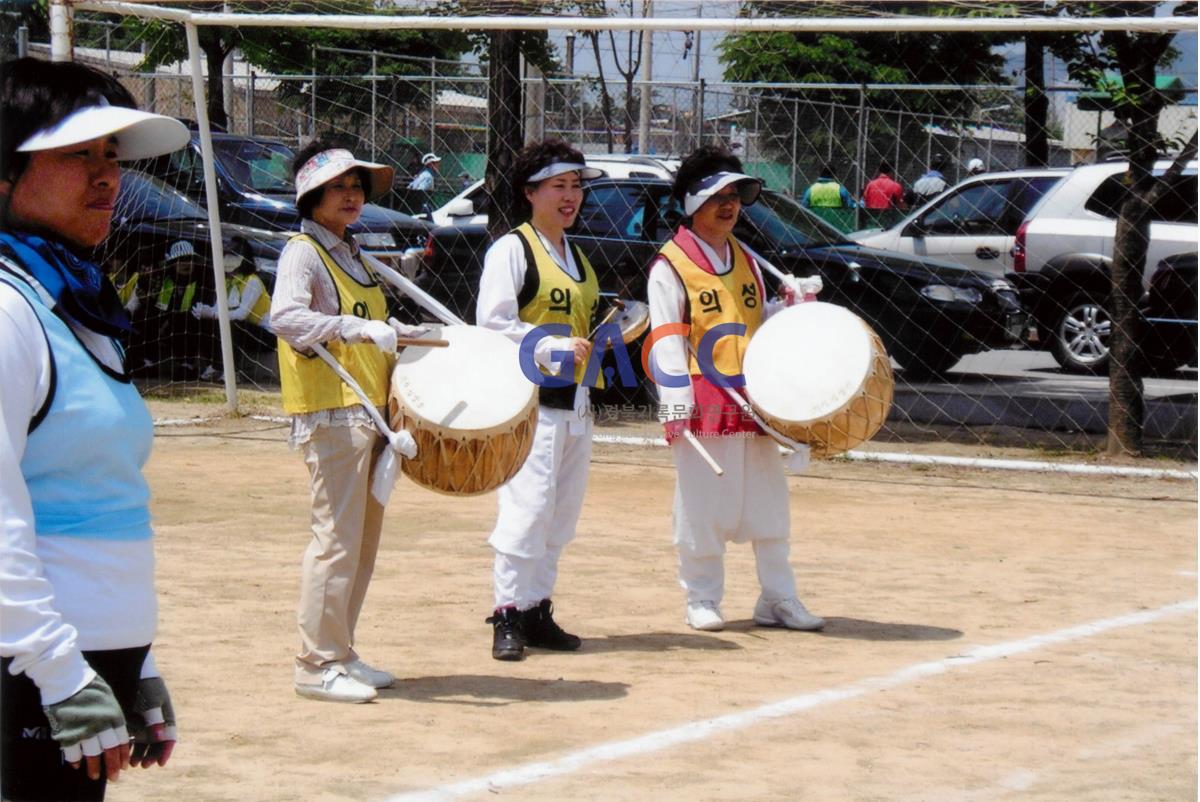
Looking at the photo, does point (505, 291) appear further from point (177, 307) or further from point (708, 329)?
point (177, 307)

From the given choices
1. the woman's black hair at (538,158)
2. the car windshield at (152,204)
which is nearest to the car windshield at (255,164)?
the car windshield at (152,204)

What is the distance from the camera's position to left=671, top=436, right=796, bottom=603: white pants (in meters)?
6.54

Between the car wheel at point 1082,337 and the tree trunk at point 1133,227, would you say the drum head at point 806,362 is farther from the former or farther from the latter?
the car wheel at point 1082,337

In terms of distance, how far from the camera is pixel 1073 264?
45.0ft

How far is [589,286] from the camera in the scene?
20.6 feet

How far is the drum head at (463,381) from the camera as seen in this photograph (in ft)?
17.4

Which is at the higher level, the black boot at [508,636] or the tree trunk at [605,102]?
the tree trunk at [605,102]

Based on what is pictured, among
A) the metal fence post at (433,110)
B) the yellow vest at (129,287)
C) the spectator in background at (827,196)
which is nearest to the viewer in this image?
the yellow vest at (129,287)

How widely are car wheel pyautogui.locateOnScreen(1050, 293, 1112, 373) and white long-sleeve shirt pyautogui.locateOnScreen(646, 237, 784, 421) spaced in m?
8.40

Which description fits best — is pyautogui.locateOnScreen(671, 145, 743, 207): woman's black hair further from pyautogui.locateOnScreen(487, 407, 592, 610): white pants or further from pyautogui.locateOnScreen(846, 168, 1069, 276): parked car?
pyautogui.locateOnScreen(846, 168, 1069, 276): parked car

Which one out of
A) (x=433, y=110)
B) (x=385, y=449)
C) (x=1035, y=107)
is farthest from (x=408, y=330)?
(x=433, y=110)

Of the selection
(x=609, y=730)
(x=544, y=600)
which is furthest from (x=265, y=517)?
(x=609, y=730)

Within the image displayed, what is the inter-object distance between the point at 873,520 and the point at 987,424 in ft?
12.5

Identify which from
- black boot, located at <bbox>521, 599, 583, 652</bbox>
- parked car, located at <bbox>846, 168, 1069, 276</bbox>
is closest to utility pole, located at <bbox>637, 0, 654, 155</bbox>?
parked car, located at <bbox>846, 168, 1069, 276</bbox>
